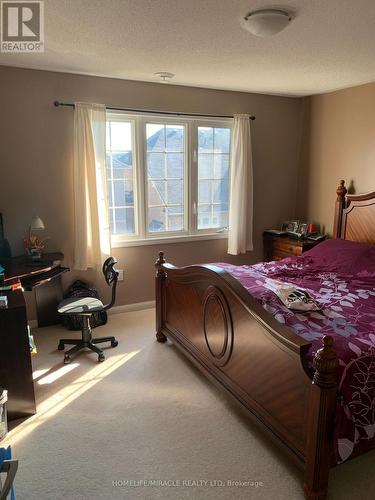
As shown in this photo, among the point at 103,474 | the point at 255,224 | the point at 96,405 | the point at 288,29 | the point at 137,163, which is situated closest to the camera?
the point at 103,474

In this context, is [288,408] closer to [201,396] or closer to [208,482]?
[208,482]

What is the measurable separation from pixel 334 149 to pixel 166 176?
1.93 metres

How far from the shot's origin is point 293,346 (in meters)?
1.71

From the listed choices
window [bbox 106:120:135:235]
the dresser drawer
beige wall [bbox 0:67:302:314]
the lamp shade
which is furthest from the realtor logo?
the dresser drawer

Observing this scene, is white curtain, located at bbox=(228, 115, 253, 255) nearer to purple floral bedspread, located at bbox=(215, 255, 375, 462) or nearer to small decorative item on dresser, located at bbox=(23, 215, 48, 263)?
purple floral bedspread, located at bbox=(215, 255, 375, 462)

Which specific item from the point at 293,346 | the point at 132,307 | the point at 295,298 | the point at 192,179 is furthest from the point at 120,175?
the point at 293,346

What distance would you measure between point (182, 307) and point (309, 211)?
247 centimetres

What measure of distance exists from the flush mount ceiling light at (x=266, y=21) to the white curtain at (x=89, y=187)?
1.79m

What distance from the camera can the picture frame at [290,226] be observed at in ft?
14.6

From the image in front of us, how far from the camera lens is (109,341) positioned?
3.28 meters

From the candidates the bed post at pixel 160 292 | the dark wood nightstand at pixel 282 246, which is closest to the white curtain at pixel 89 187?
the bed post at pixel 160 292

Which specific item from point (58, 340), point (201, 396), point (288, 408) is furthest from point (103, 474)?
point (58, 340)

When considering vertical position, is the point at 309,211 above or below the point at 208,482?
above

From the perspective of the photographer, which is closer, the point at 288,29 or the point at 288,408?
the point at 288,408
